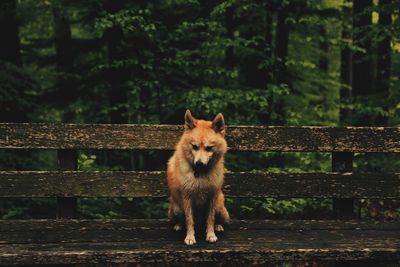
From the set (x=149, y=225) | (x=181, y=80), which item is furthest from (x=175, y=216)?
(x=181, y=80)

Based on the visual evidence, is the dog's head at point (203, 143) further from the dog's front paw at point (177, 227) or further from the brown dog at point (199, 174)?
the dog's front paw at point (177, 227)

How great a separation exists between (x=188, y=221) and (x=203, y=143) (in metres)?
0.66

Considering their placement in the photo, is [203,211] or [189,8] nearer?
[203,211]

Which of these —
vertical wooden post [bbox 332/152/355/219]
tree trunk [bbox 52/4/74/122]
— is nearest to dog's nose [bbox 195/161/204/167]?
vertical wooden post [bbox 332/152/355/219]

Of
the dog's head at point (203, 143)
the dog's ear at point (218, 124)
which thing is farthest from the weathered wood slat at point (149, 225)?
the dog's ear at point (218, 124)

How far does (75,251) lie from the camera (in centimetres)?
319

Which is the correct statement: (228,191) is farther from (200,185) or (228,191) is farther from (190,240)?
(190,240)

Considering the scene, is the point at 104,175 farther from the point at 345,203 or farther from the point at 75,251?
the point at 345,203

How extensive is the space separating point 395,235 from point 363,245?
20.1 inches

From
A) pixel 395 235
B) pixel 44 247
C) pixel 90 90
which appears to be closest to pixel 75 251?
pixel 44 247

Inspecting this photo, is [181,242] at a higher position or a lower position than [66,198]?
lower

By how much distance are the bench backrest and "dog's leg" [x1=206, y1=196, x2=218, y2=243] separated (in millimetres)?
780

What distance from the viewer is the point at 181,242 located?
355cm

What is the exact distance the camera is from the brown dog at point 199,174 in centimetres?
367
